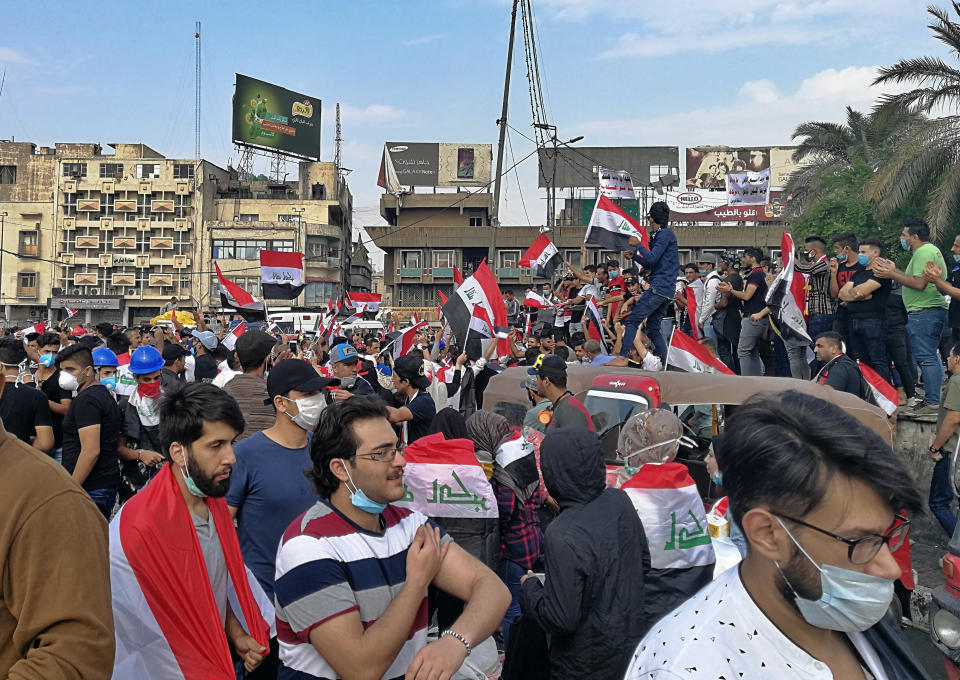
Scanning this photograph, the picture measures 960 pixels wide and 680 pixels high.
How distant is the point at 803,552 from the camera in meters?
1.66

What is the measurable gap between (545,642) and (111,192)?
7522 cm

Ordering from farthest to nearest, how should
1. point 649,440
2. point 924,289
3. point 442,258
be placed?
point 442,258
point 924,289
point 649,440

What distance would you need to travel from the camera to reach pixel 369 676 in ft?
7.88

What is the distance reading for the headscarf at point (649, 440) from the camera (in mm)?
4824

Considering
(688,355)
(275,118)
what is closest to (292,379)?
(688,355)

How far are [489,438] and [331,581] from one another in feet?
8.37

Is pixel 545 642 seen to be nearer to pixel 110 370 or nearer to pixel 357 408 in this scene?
pixel 357 408

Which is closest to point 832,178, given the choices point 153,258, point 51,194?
point 153,258

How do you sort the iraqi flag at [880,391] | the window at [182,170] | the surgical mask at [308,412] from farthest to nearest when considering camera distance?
the window at [182,170], the iraqi flag at [880,391], the surgical mask at [308,412]

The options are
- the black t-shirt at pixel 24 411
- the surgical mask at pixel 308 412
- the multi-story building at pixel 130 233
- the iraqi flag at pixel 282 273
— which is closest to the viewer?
the surgical mask at pixel 308 412

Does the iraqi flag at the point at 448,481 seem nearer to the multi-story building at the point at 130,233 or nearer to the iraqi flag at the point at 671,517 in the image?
the iraqi flag at the point at 671,517

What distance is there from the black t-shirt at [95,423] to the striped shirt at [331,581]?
3.46 m

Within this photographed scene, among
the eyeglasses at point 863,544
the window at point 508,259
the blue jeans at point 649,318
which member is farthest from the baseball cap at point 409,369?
the window at point 508,259

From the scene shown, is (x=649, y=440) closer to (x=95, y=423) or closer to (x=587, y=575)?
(x=587, y=575)
